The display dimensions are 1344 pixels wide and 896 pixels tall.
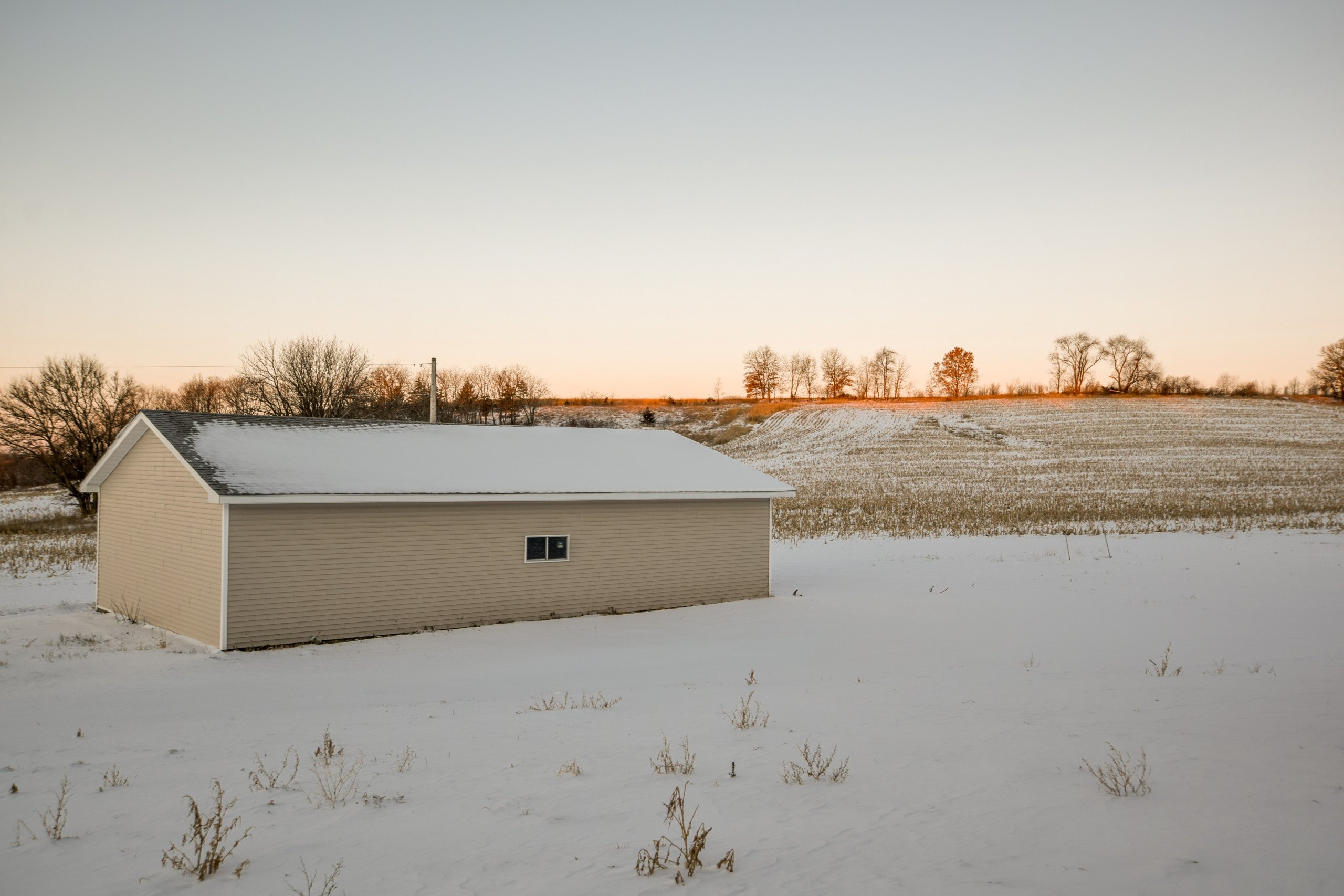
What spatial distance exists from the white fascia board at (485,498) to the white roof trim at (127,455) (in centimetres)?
78

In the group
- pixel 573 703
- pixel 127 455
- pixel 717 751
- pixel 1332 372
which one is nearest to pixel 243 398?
pixel 127 455

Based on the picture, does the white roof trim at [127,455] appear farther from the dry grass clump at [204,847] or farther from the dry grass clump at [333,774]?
the dry grass clump at [204,847]

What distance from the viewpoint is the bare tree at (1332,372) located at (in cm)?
9025

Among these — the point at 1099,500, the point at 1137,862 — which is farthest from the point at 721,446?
the point at 1137,862

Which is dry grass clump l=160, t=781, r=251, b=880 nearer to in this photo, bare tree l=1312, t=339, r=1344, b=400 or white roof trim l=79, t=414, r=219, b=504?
white roof trim l=79, t=414, r=219, b=504

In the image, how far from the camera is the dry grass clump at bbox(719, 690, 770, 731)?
7609mm

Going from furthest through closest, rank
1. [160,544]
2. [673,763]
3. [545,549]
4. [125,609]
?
[545,549] → [125,609] → [160,544] → [673,763]

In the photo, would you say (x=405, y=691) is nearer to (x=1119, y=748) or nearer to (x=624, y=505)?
(x=624, y=505)

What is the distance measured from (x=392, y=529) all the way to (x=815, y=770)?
962 cm

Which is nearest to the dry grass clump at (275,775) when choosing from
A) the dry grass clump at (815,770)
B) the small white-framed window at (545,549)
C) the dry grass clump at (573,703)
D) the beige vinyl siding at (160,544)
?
the dry grass clump at (573,703)

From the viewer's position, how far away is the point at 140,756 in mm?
6961

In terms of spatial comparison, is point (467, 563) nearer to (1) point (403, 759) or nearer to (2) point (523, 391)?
(1) point (403, 759)

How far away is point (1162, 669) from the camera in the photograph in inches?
395

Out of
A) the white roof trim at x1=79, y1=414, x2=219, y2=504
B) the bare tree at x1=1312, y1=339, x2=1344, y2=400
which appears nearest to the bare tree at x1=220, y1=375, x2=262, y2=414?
the white roof trim at x1=79, y1=414, x2=219, y2=504
